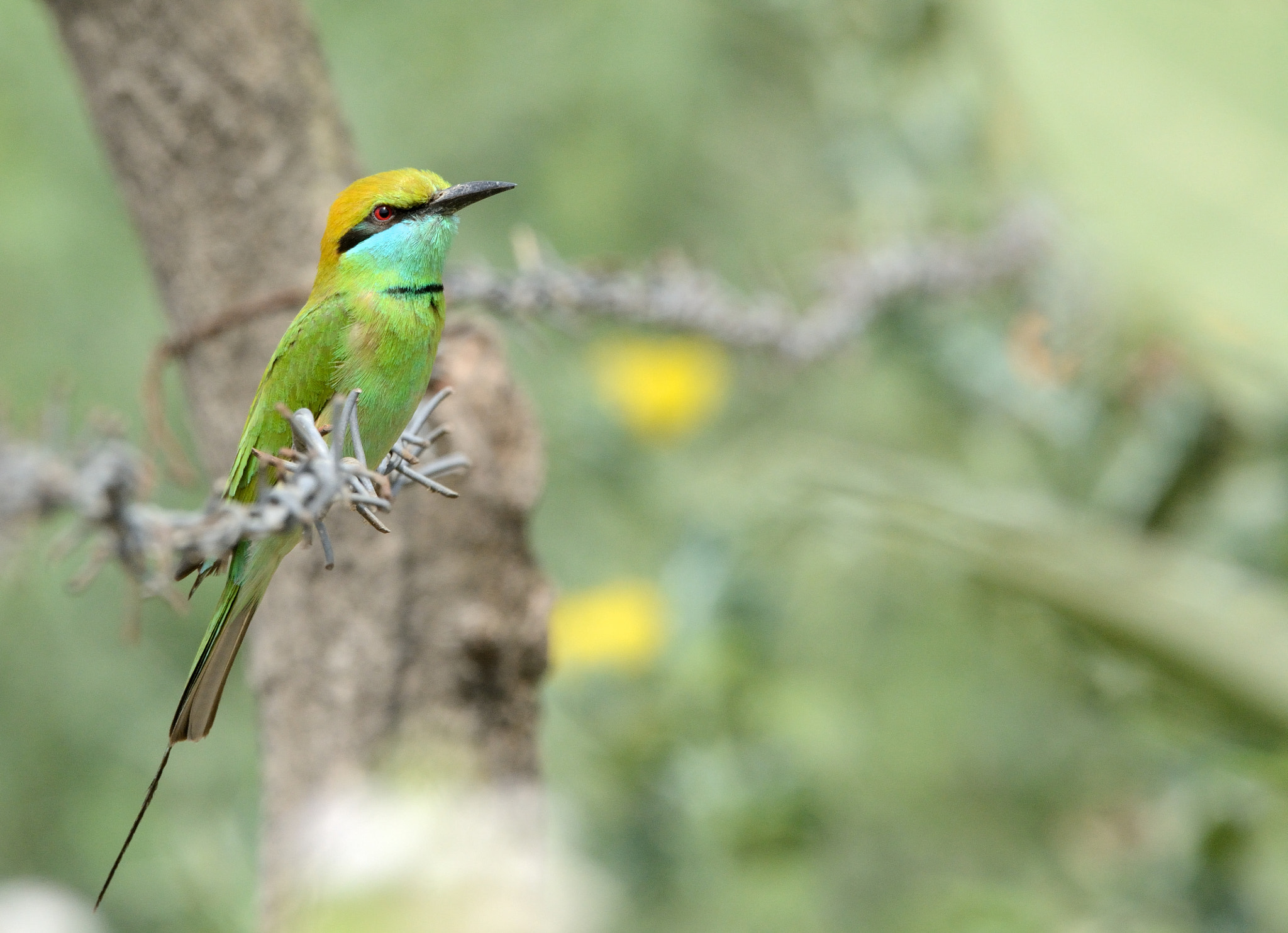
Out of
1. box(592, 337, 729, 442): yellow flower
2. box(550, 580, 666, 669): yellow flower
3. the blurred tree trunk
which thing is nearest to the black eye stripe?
the blurred tree trunk

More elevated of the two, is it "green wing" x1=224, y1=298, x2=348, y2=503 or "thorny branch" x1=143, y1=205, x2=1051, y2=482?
"thorny branch" x1=143, y1=205, x2=1051, y2=482

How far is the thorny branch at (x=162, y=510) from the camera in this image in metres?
0.25

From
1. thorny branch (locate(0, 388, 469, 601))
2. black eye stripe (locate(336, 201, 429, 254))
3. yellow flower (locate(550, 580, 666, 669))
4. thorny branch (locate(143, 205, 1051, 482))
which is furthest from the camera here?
yellow flower (locate(550, 580, 666, 669))

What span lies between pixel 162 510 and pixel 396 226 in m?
0.19

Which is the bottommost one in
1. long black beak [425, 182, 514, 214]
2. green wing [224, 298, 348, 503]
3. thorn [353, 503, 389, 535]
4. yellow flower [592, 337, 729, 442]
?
thorn [353, 503, 389, 535]

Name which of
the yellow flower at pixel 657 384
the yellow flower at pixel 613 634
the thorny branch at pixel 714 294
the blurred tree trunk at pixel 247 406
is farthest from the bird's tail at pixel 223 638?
the yellow flower at pixel 657 384

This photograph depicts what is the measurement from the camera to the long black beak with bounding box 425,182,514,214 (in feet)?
1.48

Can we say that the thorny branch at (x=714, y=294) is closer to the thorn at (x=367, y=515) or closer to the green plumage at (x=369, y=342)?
the green plumage at (x=369, y=342)

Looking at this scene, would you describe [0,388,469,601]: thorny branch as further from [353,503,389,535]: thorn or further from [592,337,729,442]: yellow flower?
[592,337,729,442]: yellow flower

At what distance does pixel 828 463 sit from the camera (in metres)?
0.60

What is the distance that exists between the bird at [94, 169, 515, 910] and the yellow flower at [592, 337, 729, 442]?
1.43 m

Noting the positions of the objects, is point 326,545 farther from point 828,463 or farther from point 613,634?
point 613,634

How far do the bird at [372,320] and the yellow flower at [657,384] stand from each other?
143cm

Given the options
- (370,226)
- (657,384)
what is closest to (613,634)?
(657,384)
